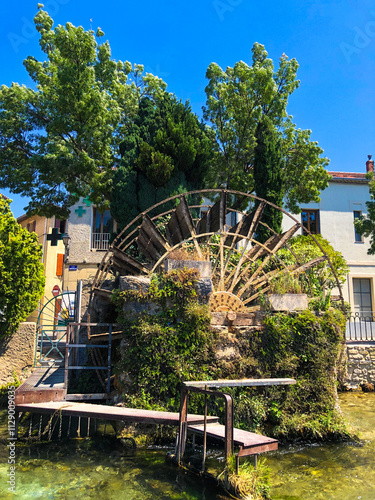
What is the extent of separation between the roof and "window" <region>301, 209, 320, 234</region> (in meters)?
1.72

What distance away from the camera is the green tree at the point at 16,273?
8484 millimetres

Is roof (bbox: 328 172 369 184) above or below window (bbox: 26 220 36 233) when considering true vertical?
above

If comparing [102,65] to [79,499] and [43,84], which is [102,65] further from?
[79,499]

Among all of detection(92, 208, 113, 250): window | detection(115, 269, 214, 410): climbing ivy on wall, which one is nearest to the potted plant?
detection(115, 269, 214, 410): climbing ivy on wall

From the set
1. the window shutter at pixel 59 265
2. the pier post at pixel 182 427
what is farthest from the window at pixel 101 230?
the pier post at pixel 182 427

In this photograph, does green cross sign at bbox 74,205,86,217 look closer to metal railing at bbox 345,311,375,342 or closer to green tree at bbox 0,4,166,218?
green tree at bbox 0,4,166,218

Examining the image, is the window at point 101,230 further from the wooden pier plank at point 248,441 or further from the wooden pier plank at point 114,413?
the wooden pier plank at point 248,441

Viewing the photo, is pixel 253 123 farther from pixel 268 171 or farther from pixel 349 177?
pixel 349 177

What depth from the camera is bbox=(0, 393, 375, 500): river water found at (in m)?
4.47

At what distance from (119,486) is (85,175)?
842 centimetres

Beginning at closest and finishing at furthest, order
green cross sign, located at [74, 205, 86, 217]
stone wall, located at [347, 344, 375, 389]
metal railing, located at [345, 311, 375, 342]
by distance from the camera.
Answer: stone wall, located at [347, 344, 375, 389], metal railing, located at [345, 311, 375, 342], green cross sign, located at [74, 205, 86, 217]

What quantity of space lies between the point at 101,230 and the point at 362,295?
38.0 ft

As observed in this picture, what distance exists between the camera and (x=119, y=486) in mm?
4656

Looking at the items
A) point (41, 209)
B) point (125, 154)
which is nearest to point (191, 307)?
point (125, 154)
